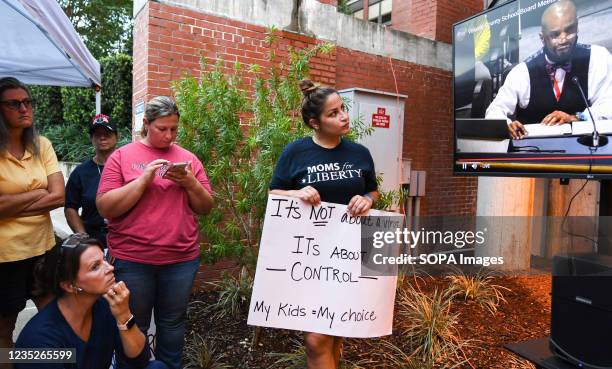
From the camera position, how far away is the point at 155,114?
243 cm

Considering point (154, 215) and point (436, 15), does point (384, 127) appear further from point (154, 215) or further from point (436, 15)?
point (154, 215)

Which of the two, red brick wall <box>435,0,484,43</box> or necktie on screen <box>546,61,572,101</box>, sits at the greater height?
red brick wall <box>435,0,484,43</box>

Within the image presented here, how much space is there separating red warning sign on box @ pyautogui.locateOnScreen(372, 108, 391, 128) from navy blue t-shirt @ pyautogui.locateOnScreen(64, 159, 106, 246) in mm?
3399

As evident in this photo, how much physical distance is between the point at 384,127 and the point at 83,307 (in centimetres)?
443

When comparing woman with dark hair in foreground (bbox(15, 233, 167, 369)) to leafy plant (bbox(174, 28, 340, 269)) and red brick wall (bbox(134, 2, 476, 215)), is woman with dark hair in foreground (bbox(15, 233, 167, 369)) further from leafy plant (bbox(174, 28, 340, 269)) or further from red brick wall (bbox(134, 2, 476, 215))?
red brick wall (bbox(134, 2, 476, 215))

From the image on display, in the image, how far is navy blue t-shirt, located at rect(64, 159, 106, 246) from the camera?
10.5ft

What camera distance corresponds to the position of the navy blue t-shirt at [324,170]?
2.32m

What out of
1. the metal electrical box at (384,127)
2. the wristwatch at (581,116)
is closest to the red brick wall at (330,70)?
the metal electrical box at (384,127)

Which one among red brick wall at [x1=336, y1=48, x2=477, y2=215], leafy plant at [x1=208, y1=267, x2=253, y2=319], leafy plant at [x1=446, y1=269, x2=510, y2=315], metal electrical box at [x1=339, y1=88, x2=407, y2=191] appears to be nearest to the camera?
leafy plant at [x1=208, y1=267, x2=253, y2=319]

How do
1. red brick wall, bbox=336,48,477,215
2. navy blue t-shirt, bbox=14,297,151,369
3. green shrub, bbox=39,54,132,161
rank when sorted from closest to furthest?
navy blue t-shirt, bbox=14,297,151,369 < red brick wall, bbox=336,48,477,215 < green shrub, bbox=39,54,132,161

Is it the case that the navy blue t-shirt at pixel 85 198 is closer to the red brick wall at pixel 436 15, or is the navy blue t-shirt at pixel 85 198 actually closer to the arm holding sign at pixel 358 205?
the arm holding sign at pixel 358 205

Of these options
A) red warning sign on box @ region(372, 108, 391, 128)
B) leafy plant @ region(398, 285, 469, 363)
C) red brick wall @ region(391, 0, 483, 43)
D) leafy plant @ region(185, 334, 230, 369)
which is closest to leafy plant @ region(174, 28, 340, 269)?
leafy plant @ region(185, 334, 230, 369)

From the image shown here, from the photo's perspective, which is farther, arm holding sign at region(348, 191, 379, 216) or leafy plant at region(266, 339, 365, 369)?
leafy plant at region(266, 339, 365, 369)

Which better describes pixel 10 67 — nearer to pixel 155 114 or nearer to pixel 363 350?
pixel 155 114
